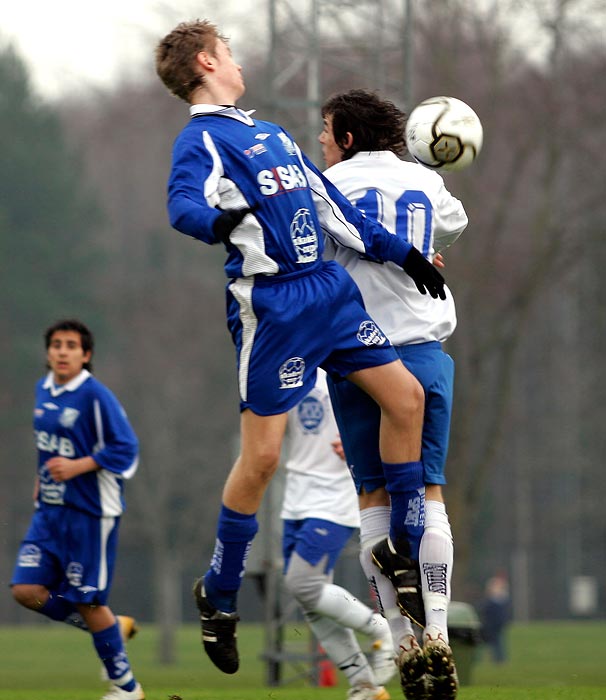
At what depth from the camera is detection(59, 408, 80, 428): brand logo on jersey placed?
807 cm

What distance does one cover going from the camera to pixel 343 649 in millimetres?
7609

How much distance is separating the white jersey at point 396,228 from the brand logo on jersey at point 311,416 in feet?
10.8

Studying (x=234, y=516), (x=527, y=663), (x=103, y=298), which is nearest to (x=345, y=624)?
(x=234, y=516)

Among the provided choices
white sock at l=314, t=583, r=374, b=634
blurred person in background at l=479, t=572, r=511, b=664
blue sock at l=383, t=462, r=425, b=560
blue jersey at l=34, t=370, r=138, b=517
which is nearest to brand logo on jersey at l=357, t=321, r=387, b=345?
blue sock at l=383, t=462, r=425, b=560

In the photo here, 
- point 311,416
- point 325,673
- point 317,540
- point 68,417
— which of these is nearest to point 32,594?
point 68,417

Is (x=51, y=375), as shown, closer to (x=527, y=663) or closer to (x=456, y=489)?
(x=456, y=489)

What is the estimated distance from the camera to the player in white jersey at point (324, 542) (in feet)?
25.4

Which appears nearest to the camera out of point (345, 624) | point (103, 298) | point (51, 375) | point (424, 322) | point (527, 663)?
point (424, 322)

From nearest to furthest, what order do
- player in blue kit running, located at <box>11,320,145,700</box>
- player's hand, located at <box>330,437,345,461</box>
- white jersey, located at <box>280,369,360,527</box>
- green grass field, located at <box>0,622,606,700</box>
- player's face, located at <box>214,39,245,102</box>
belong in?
1. player's face, located at <box>214,39,245,102</box>
2. player in blue kit running, located at <box>11,320,145,700</box>
3. player's hand, located at <box>330,437,345,461</box>
4. white jersey, located at <box>280,369,360,527</box>
5. green grass field, located at <box>0,622,606,700</box>

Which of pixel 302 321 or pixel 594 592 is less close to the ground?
pixel 302 321

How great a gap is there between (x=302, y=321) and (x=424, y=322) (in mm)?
646

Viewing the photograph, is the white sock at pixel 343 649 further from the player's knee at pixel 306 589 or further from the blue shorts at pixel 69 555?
the blue shorts at pixel 69 555

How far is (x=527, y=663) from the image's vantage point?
23734 millimetres

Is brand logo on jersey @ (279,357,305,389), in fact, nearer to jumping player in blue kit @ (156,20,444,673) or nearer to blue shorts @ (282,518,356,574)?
jumping player in blue kit @ (156,20,444,673)
